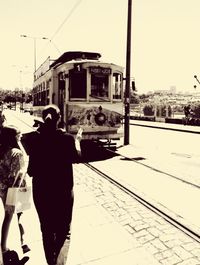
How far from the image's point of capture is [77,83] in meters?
13.1

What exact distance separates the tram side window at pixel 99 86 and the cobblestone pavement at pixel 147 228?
565 centimetres

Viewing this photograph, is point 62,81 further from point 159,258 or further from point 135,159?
point 159,258

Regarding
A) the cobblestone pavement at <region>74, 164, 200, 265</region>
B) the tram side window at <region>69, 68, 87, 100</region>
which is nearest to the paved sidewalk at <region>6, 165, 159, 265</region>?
the cobblestone pavement at <region>74, 164, 200, 265</region>

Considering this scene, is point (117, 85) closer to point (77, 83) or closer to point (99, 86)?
point (99, 86)

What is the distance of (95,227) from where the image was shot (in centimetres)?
545

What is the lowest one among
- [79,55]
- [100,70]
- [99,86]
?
[99,86]

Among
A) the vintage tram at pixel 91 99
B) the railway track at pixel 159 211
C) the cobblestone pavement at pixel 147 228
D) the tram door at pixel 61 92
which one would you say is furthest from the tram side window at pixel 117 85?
the cobblestone pavement at pixel 147 228

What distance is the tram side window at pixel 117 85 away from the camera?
543 inches

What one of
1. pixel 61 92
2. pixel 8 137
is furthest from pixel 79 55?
pixel 8 137

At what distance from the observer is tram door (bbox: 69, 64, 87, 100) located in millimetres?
12982

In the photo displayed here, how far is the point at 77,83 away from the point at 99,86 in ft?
Result: 2.84

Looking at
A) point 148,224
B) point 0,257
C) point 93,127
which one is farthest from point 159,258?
point 93,127

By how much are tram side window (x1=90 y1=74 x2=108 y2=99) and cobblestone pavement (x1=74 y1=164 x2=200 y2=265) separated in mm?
5646

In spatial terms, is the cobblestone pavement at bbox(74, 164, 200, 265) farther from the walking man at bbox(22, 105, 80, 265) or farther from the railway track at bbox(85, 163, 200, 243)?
the walking man at bbox(22, 105, 80, 265)
